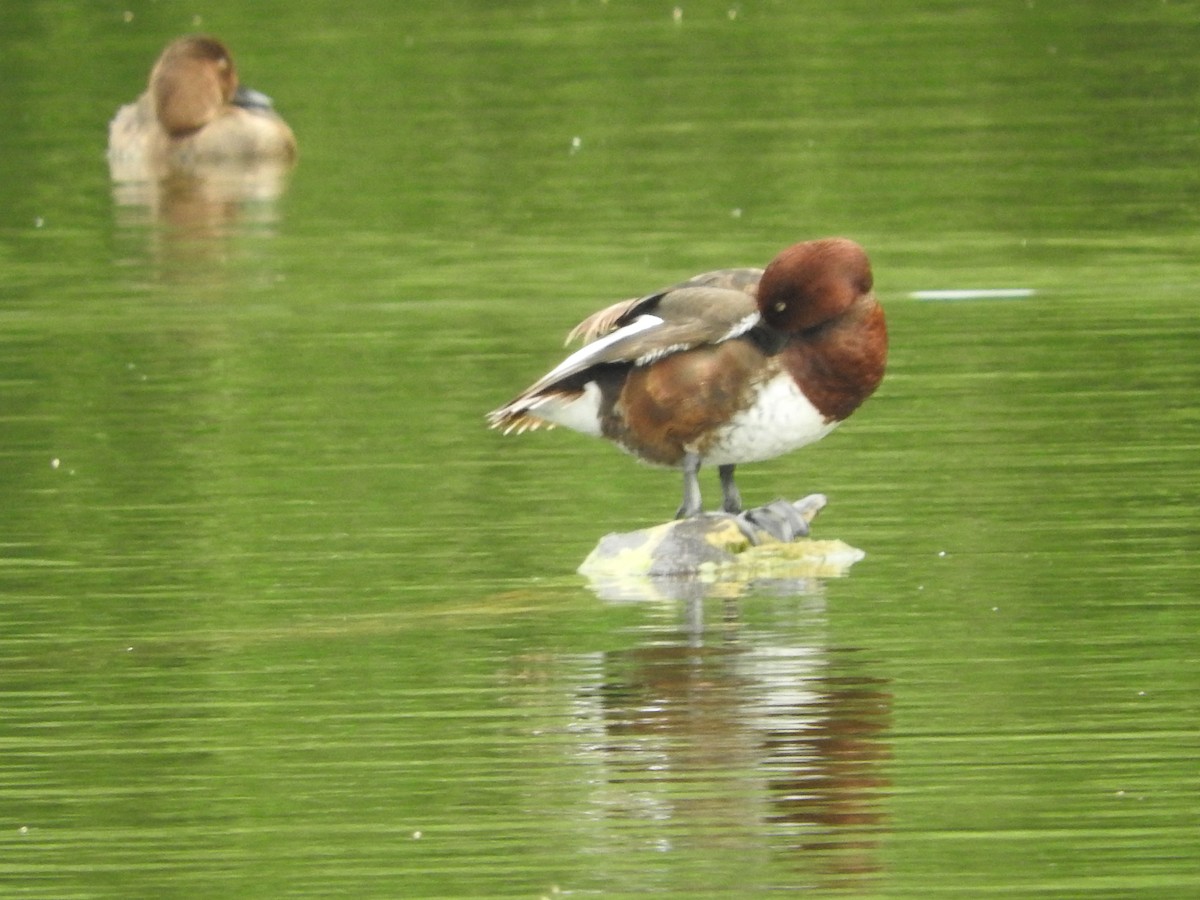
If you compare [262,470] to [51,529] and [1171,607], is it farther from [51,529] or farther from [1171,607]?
[1171,607]

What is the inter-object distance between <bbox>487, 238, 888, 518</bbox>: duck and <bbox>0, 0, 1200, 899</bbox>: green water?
0.44 metres

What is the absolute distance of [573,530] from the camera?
28.3 feet

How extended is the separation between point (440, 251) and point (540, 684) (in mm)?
7096

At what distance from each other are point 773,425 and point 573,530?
104cm

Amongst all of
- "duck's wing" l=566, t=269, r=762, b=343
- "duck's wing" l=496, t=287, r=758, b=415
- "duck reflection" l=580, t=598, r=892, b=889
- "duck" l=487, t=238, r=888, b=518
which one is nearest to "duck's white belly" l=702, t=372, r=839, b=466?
"duck" l=487, t=238, r=888, b=518

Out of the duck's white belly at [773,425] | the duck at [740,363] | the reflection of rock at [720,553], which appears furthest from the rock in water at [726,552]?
the duck's white belly at [773,425]

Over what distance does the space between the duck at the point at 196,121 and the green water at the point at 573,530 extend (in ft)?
1.13

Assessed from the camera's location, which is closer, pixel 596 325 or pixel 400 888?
pixel 400 888

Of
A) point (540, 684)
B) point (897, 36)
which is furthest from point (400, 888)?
point (897, 36)

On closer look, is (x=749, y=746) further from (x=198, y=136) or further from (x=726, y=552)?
(x=198, y=136)

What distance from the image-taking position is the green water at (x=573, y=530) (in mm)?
5832

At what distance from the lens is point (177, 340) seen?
12.0m

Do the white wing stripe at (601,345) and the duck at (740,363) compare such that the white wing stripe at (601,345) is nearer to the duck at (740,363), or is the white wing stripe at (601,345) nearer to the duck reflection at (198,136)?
the duck at (740,363)

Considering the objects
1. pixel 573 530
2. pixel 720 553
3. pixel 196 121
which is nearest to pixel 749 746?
pixel 720 553
